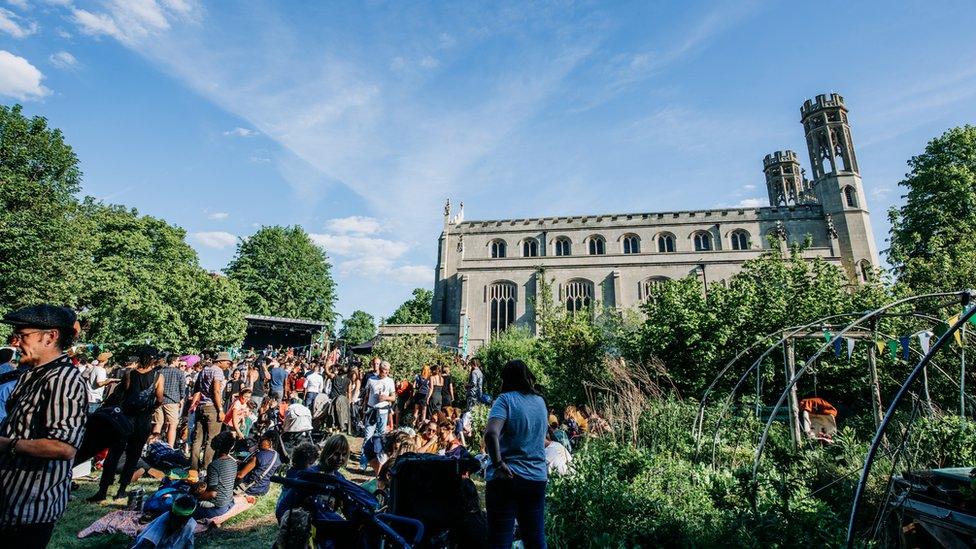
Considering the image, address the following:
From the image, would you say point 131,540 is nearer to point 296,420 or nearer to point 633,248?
point 296,420

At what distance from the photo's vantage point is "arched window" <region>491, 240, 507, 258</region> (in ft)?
127

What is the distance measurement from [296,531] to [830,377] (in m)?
13.5

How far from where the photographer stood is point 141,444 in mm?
5727

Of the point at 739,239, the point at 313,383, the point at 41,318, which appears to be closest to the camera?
the point at 41,318

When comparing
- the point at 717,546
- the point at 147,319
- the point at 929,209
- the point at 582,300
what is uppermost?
the point at 929,209

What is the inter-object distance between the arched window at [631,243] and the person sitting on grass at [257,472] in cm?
3415

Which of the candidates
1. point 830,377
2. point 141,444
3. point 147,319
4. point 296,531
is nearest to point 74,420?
point 296,531

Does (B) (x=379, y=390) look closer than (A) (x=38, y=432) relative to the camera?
No

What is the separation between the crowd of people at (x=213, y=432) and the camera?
2188 millimetres

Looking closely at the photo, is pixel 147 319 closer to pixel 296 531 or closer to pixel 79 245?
pixel 79 245

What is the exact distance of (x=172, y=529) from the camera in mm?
3480

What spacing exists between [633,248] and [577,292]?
25.0ft

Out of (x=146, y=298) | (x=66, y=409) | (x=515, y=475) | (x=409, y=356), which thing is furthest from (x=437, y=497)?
(x=146, y=298)

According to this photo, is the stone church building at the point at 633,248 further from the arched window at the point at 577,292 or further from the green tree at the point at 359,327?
the green tree at the point at 359,327
